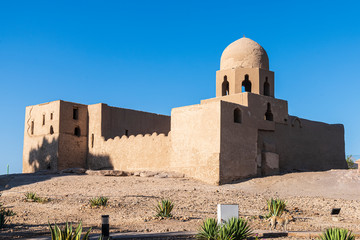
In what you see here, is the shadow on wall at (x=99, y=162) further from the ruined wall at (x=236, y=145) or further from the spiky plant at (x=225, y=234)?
the spiky plant at (x=225, y=234)

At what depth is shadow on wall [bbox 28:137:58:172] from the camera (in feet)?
78.2

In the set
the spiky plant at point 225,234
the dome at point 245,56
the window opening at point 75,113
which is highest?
the dome at point 245,56

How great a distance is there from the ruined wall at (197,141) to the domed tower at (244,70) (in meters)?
3.03

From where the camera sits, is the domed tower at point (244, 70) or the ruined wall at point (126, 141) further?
Result: the domed tower at point (244, 70)

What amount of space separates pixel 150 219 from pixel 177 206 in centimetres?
256

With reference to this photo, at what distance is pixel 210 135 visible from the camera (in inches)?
727

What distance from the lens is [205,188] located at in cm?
1694

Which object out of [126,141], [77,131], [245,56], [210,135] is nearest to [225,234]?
[210,135]

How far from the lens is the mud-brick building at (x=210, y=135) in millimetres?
18656

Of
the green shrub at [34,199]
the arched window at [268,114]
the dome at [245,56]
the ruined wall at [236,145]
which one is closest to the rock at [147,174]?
the ruined wall at [236,145]

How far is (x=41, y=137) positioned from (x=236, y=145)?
474 inches

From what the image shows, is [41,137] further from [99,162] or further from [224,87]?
[224,87]

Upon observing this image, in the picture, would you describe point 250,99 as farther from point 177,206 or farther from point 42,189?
point 42,189

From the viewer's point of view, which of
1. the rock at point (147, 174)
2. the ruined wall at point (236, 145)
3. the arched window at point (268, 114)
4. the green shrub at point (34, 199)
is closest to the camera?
the green shrub at point (34, 199)
